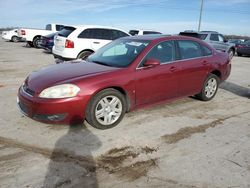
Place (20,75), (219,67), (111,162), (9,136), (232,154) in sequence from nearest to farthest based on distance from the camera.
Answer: (111,162) → (232,154) → (9,136) → (219,67) → (20,75)

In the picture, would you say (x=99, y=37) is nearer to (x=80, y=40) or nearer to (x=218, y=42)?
(x=80, y=40)

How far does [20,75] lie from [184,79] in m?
5.98

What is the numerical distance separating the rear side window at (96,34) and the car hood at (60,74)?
599cm

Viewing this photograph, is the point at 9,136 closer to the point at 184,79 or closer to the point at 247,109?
the point at 184,79

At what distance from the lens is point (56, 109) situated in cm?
432

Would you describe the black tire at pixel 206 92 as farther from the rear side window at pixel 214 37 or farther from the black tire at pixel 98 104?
the rear side window at pixel 214 37

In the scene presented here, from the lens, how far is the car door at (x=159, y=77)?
5.12m

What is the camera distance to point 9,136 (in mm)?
4414

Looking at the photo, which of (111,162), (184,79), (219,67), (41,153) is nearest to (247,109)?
(219,67)

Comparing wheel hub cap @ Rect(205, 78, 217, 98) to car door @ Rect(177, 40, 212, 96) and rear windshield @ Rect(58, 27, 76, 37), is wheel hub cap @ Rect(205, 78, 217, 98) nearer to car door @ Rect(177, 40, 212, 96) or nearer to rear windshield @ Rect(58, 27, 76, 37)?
car door @ Rect(177, 40, 212, 96)

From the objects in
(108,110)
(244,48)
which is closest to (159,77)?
(108,110)

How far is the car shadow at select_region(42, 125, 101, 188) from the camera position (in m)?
3.20

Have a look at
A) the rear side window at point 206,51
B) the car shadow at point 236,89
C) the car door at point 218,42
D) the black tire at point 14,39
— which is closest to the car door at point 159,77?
the rear side window at point 206,51

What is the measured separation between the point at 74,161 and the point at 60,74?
5.65ft
